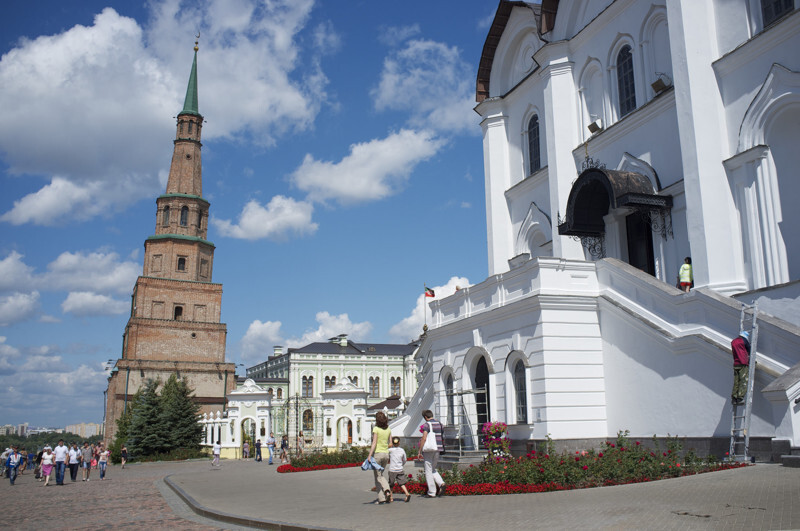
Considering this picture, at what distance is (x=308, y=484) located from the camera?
57.5 feet

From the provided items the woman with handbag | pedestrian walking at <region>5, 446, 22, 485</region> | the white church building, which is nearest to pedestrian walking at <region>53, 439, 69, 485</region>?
pedestrian walking at <region>5, 446, 22, 485</region>

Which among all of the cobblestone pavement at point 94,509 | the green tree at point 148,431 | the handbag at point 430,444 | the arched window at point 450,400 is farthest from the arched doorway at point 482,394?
the green tree at point 148,431

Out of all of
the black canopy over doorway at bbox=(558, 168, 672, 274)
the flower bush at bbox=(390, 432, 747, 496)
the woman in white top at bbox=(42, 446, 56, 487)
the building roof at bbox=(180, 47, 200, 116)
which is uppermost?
the building roof at bbox=(180, 47, 200, 116)

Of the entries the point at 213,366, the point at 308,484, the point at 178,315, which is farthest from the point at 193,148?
the point at 308,484

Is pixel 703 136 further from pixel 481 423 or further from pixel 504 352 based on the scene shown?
pixel 481 423

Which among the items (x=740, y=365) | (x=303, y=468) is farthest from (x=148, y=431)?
(x=740, y=365)

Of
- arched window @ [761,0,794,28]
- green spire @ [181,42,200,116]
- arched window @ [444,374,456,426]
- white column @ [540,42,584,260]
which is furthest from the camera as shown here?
green spire @ [181,42,200,116]

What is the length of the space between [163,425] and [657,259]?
3120 cm

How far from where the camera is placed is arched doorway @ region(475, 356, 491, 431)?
61.3 feet

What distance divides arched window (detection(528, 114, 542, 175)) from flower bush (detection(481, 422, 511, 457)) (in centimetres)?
1218

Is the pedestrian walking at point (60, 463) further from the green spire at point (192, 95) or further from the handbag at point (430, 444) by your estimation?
the green spire at point (192, 95)

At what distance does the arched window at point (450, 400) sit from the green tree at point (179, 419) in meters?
25.1

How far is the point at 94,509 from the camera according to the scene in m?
14.6

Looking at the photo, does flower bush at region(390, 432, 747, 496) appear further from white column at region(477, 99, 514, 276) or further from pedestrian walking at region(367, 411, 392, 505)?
white column at region(477, 99, 514, 276)
